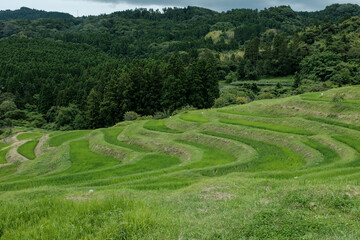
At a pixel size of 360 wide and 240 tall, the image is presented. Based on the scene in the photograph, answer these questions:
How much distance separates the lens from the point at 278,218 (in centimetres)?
579

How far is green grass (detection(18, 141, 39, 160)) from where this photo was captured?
31.1 metres

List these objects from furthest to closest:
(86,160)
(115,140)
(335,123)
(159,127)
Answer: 1. (159,127)
2. (115,140)
3. (86,160)
4. (335,123)

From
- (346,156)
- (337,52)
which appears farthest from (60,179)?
(337,52)

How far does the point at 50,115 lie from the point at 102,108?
27759mm

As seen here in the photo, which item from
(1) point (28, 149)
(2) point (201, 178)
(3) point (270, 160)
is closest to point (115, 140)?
(1) point (28, 149)

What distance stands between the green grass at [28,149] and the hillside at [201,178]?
142mm

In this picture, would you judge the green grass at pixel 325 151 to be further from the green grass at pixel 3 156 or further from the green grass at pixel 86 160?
the green grass at pixel 3 156

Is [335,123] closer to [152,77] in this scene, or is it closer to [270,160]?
[270,160]

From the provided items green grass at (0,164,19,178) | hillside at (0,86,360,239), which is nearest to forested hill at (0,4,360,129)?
hillside at (0,86,360,239)

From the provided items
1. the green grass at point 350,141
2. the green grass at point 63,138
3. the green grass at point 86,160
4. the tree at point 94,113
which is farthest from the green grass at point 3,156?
the green grass at point 350,141

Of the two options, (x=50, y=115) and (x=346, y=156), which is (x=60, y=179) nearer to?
(x=346, y=156)

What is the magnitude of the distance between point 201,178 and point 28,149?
89.4ft

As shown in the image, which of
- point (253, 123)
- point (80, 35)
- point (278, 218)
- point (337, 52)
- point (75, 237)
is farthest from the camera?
point (80, 35)

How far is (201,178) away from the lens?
15.6 m
